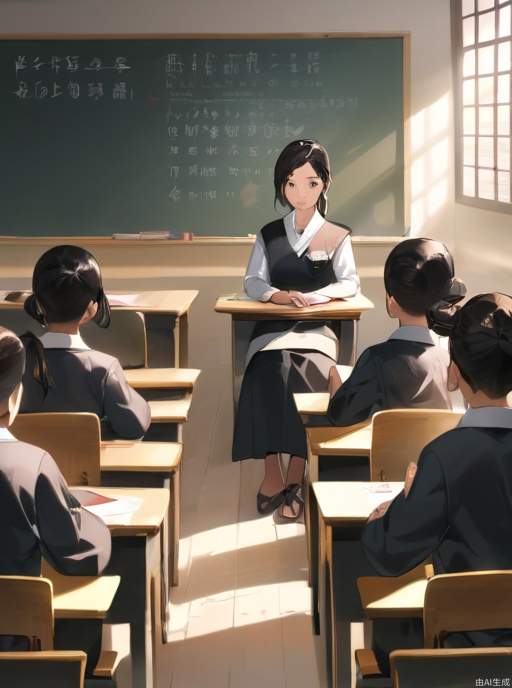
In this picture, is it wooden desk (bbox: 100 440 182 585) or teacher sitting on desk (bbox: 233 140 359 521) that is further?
teacher sitting on desk (bbox: 233 140 359 521)

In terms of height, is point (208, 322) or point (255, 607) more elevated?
point (208, 322)

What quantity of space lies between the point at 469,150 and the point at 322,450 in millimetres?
3817

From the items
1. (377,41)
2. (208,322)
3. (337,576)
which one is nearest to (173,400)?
(337,576)

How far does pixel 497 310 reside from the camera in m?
1.77

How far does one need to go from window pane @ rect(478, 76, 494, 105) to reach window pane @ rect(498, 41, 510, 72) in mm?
139

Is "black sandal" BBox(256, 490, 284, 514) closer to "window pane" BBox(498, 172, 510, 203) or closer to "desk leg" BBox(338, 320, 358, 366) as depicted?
"desk leg" BBox(338, 320, 358, 366)

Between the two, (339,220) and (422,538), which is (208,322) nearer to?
(339,220)

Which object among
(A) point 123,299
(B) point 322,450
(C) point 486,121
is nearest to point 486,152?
(C) point 486,121

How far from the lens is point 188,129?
6.10 m

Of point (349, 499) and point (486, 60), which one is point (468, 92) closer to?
point (486, 60)

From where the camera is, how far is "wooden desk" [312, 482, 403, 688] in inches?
85.1

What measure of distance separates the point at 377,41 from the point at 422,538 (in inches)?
188

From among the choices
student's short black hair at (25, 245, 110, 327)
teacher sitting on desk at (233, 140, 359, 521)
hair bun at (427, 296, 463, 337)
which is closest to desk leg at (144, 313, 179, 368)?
teacher sitting on desk at (233, 140, 359, 521)

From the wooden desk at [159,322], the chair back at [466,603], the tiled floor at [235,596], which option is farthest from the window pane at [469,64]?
the chair back at [466,603]
